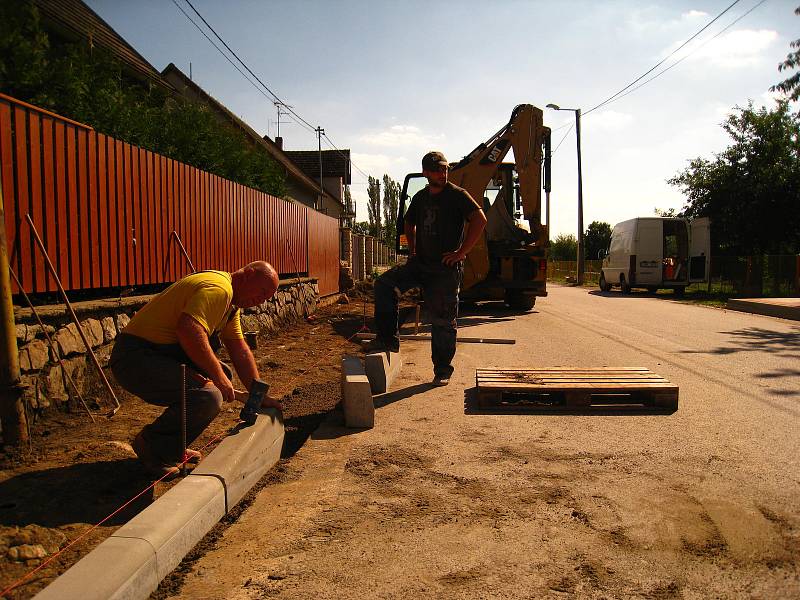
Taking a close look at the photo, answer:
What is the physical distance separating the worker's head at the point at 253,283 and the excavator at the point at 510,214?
30.5 feet

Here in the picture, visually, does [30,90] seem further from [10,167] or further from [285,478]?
[285,478]

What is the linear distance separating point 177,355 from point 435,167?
3.07 meters

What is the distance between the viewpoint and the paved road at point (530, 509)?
2.32m

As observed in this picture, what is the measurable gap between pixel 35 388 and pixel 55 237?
1.34 meters

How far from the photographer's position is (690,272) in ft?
73.4

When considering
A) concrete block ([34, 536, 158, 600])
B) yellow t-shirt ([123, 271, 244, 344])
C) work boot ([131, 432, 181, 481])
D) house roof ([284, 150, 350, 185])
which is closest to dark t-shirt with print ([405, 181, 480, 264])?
yellow t-shirt ([123, 271, 244, 344])

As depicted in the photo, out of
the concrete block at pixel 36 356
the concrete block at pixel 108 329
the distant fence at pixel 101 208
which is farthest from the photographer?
the concrete block at pixel 108 329

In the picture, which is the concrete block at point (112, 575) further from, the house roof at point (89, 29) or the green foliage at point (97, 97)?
the house roof at point (89, 29)

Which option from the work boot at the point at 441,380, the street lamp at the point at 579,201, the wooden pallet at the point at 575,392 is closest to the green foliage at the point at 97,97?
the work boot at the point at 441,380

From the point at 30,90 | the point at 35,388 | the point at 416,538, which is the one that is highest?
the point at 30,90

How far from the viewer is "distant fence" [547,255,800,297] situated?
20.5 metres

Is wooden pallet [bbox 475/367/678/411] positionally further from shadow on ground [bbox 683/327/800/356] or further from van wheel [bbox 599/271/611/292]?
van wheel [bbox 599/271/611/292]

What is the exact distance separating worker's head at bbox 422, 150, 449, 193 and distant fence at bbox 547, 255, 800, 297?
18.1 meters

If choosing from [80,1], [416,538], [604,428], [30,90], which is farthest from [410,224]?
[80,1]
